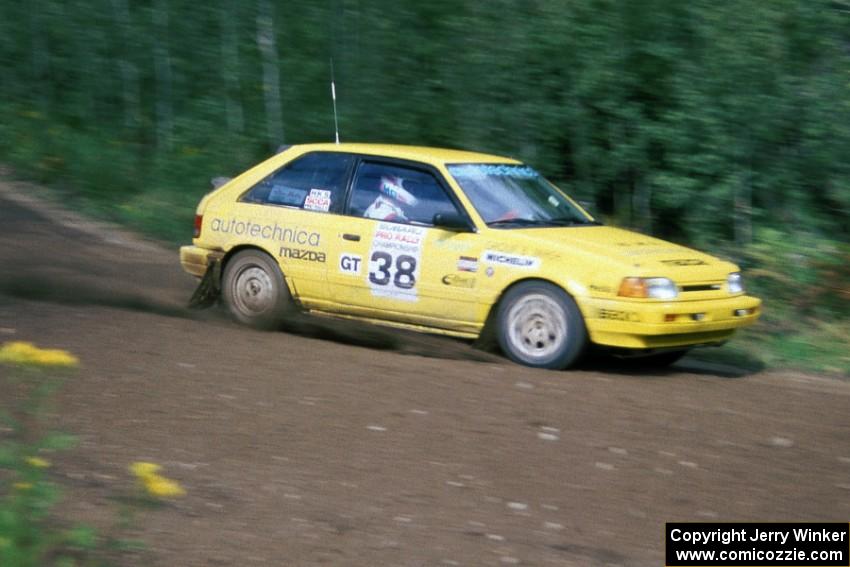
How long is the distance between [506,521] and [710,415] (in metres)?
2.44

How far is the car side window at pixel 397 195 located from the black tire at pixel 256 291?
0.87m

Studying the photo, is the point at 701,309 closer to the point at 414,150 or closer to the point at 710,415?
the point at 710,415

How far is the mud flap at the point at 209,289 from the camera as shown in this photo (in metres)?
10.1

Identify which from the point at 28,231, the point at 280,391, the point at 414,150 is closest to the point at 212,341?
the point at 280,391

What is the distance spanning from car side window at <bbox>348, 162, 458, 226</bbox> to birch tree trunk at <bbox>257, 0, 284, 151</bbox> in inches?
302

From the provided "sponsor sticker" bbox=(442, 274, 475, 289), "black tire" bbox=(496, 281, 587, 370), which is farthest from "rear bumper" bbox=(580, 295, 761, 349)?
"sponsor sticker" bbox=(442, 274, 475, 289)

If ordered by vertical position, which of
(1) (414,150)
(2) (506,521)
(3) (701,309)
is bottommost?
(2) (506,521)

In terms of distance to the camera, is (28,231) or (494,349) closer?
(494,349)

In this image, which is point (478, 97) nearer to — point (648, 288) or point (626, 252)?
point (626, 252)

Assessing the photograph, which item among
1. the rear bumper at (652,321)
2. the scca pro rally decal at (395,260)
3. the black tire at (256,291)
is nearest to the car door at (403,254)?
the scca pro rally decal at (395,260)

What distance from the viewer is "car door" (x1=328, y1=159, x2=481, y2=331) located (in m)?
8.98

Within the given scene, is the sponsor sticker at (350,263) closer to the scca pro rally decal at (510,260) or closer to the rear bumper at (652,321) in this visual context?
the scca pro rally decal at (510,260)

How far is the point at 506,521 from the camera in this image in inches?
213

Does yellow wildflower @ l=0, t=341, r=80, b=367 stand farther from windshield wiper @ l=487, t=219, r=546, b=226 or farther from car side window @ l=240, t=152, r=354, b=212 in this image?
car side window @ l=240, t=152, r=354, b=212
